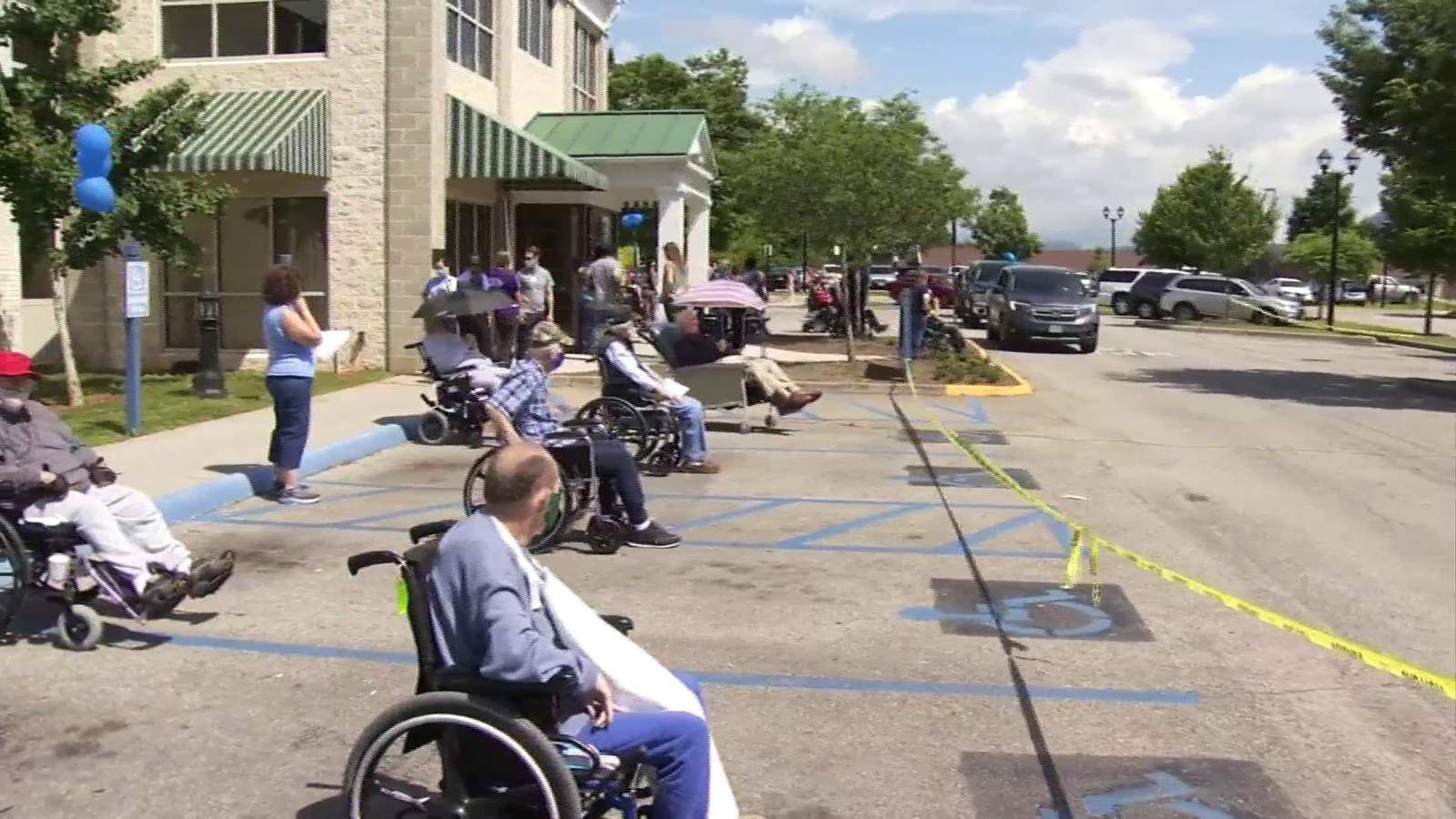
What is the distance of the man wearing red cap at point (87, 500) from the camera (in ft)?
19.6

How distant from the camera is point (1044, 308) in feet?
89.6

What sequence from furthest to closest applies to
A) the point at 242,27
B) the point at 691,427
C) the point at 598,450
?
the point at 242,27, the point at 691,427, the point at 598,450

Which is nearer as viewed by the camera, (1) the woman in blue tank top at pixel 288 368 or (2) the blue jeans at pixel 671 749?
(2) the blue jeans at pixel 671 749

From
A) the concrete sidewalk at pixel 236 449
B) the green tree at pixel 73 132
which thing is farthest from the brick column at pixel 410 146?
the green tree at pixel 73 132

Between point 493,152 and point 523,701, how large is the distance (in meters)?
15.8

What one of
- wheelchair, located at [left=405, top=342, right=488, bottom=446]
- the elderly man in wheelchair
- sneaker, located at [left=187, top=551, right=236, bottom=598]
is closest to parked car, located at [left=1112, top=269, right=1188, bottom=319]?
wheelchair, located at [left=405, top=342, right=488, bottom=446]

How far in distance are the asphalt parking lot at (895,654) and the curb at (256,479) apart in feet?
0.71

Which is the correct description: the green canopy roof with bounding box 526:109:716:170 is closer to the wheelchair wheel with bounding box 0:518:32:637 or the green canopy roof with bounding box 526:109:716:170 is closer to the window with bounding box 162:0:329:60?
the window with bounding box 162:0:329:60

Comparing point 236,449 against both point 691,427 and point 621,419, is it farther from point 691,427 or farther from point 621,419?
point 691,427

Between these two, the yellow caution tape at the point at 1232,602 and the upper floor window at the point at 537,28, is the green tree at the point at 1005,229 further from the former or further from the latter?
the yellow caution tape at the point at 1232,602

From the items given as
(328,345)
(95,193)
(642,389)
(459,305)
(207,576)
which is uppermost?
(95,193)

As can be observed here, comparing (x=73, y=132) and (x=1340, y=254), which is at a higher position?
(x=1340, y=254)

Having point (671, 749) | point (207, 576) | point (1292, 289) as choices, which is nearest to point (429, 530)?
point (671, 749)

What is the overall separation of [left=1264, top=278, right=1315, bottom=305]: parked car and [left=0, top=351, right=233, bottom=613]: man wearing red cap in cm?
4349
